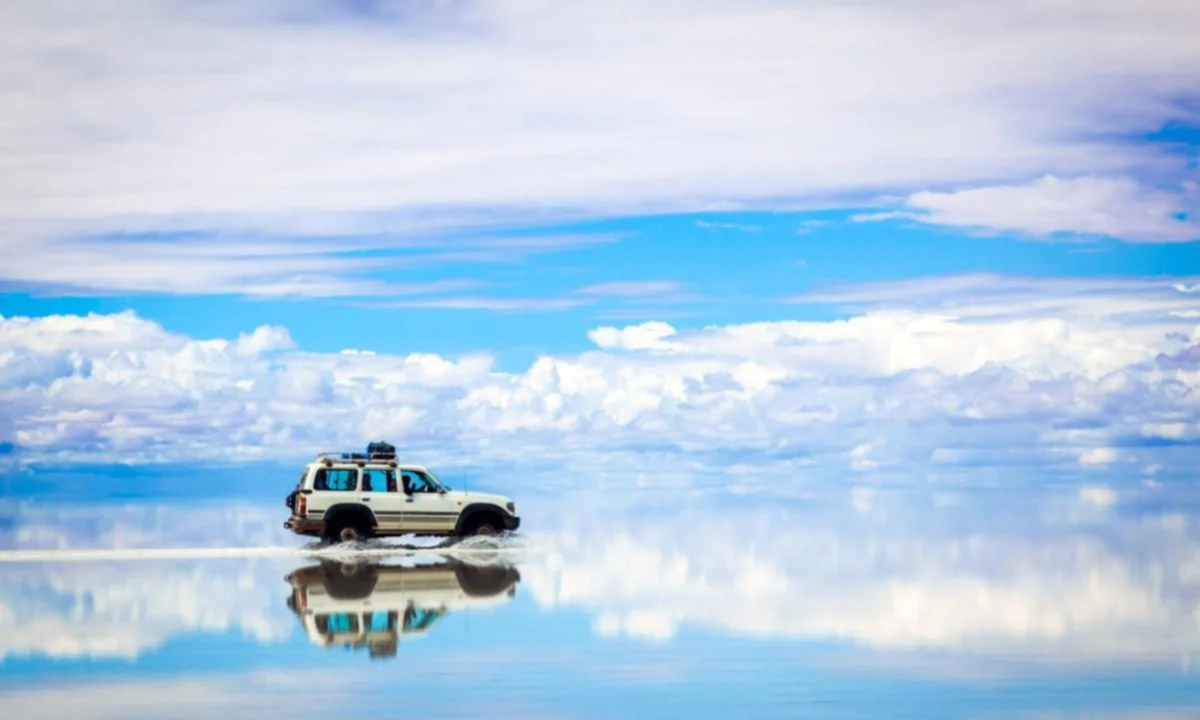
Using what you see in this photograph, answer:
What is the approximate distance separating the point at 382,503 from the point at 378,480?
19.4 inches

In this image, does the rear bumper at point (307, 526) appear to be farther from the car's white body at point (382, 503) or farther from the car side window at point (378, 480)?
the car side window at point (378, 480)

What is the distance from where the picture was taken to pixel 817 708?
548 inches

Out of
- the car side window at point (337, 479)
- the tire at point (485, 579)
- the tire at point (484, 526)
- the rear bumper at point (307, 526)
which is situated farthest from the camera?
the tire at point (484, 526)

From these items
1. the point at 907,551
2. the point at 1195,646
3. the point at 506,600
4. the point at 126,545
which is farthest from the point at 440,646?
the point at 126,545

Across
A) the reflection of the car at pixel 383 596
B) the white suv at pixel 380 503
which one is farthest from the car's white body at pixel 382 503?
the reflection of the car at pixel 383 596

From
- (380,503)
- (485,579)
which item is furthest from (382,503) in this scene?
(485,579)

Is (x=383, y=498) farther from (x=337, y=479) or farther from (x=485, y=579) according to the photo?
(x=485, y=579)

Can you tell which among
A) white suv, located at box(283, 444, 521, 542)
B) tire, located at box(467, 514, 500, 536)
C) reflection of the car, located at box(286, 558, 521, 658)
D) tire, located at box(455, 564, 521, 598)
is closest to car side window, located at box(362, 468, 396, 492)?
white suv, located at box(283, 444, 521, 542)

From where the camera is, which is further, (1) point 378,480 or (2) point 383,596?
(1) point 378,480

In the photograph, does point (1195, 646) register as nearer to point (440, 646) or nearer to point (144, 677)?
point (440, 646)

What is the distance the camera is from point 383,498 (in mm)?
32625

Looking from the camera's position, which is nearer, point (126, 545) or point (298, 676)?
point (298, 676)

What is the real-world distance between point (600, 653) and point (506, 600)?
545cm

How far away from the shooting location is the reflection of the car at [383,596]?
1878 centimetres
